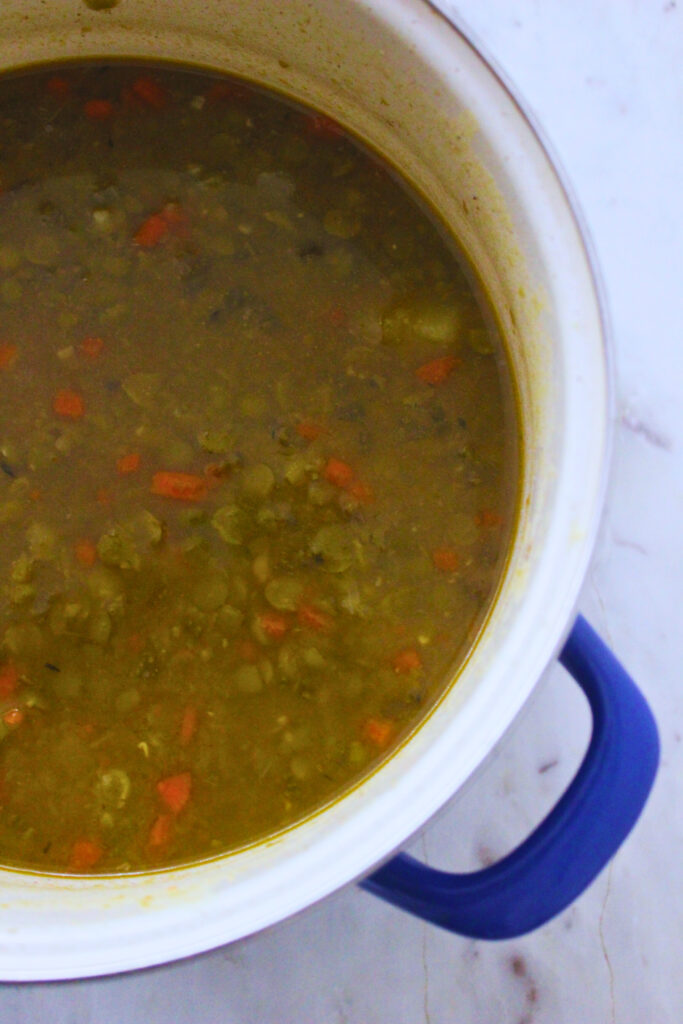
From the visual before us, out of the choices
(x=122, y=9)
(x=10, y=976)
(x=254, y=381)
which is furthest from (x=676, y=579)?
(x=122, y=9)

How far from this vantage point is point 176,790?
4.11 ft

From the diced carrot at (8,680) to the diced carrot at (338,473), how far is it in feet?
1.58

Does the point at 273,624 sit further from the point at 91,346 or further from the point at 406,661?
the point at 91,346

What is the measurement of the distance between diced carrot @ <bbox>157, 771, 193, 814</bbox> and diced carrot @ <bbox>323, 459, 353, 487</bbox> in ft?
1.39

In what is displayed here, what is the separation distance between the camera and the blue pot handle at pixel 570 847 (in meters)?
1.00

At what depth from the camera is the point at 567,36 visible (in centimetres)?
144

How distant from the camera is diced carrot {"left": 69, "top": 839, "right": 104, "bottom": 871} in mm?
1256

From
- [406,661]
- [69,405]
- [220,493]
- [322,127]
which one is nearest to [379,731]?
[406,661]

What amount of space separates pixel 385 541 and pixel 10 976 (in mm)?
655

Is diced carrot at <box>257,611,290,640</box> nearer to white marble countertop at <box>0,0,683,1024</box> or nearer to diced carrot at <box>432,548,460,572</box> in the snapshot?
diced carrot at <box>432,548,460,572</box>

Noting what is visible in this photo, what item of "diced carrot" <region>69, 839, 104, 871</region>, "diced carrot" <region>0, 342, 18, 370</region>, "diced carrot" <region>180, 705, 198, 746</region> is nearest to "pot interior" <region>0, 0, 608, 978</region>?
"diced carrot" <region>69, 839, 104, 871</region>

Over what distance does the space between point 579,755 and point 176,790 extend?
0.57m

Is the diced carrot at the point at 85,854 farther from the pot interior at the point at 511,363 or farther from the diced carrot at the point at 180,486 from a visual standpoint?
the diced carrot at the point at 180,486

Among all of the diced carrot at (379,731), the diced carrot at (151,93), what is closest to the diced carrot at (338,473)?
the diced carrot at (379,731)
